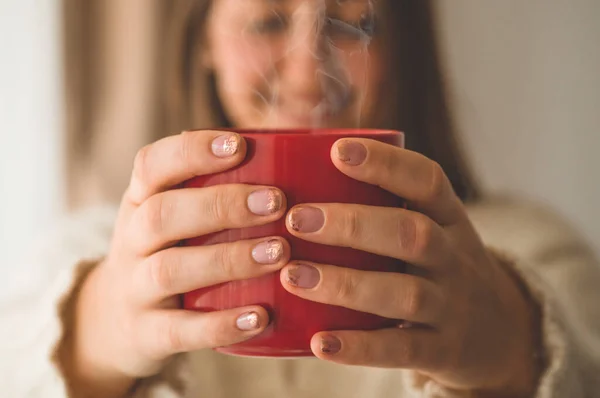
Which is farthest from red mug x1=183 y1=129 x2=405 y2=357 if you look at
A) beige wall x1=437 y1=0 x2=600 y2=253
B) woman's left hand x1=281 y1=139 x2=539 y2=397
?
beige wall x1=437 y1=0 x2=600 y2=253

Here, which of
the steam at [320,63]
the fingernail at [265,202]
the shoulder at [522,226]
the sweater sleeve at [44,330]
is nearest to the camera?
the fingernail at [265,202]

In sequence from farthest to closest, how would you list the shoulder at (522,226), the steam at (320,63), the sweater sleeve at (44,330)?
the shoulder at (522,226)
the steam at (320,63)
the sweater sleeve at (44,330)

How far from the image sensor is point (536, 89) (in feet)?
2.53

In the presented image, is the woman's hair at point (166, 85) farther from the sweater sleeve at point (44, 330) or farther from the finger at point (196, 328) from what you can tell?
the finger at point (196, 328)

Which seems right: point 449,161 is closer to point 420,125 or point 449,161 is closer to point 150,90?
point 420,125

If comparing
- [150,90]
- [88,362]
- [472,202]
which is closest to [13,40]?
[150,90]

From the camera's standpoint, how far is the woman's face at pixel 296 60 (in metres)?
0.71

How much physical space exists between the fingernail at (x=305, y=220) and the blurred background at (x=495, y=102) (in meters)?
0.51

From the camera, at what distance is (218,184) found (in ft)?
1.22

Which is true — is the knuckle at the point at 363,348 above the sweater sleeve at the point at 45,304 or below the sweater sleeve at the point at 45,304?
above

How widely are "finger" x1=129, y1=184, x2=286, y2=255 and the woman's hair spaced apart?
45cm

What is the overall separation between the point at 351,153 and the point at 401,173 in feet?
0.14

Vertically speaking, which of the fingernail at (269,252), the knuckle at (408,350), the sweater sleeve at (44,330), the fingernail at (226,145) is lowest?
the sweater sleeve at (44,330)

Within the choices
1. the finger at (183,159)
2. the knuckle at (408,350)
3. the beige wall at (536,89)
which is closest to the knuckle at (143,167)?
the finger at (183,159)
